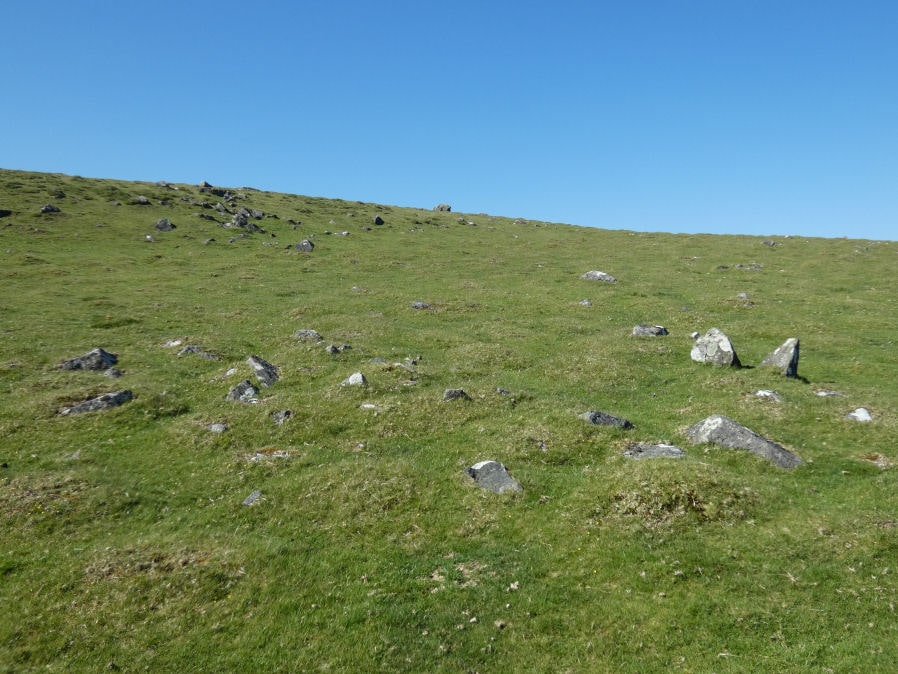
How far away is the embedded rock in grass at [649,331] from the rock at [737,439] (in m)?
18.8

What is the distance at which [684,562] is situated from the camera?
15078mm

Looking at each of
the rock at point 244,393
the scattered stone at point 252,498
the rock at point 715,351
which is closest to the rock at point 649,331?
the rock at point 715,351

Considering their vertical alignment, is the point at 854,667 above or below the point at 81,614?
above

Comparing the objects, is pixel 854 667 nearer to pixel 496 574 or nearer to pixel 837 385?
pixel 496 574

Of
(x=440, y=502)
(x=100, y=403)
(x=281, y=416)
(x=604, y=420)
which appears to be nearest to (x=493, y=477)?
(x=440, y=502)

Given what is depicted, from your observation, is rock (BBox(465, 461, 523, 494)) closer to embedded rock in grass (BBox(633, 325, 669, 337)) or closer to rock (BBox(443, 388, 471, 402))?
rock (BBox(443, 388, 471, 402))

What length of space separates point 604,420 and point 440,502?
9.90 meters

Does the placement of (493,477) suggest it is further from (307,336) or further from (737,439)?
(307,336)

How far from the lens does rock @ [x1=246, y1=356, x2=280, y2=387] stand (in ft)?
105

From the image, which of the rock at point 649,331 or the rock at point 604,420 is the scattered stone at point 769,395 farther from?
the rock at point 649,331

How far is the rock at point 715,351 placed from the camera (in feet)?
110

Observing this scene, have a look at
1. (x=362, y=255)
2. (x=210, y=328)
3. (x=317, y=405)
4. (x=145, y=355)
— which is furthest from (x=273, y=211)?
(x=317, y=405)

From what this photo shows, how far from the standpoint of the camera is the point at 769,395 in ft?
88.7

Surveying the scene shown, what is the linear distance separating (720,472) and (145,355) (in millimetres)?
38282
